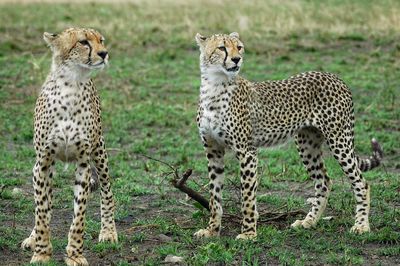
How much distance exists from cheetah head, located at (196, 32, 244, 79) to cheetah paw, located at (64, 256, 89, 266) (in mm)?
1513

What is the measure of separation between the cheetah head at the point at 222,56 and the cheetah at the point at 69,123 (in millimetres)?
945

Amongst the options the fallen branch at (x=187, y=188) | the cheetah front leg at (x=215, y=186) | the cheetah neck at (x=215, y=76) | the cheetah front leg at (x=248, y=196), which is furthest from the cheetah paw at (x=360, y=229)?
the cheetah neck at (x=215, y=76)

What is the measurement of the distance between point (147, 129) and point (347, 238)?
382cm

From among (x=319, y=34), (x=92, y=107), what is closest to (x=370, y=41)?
(x=319, y=34)

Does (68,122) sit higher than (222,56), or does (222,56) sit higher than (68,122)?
(222,56)

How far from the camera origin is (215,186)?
6.18 metres

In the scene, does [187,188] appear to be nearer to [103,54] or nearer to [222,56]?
[222,56]

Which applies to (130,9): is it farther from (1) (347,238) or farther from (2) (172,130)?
(1) (347,238)

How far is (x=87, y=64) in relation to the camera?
5.13 meters

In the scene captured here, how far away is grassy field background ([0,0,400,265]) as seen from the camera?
5781 mm

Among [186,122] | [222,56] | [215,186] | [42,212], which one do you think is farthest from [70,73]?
[186,122]

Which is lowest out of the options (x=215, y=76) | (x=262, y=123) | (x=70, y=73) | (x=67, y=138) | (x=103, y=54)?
(x=262, y=123)

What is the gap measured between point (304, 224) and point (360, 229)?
394 millimetres

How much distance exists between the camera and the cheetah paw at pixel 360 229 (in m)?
6.09
